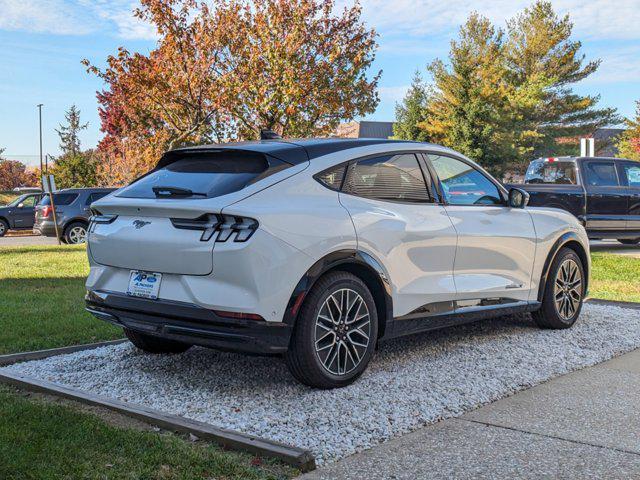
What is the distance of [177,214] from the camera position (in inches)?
183

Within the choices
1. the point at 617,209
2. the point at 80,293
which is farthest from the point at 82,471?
the point at 617,209

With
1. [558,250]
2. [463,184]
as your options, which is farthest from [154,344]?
[558,250]

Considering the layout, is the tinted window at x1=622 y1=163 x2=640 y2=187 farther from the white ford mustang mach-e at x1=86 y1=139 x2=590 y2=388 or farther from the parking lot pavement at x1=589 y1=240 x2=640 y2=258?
the white ford mustang mach-e at x1=86 y1=139 x2=590 y2=388

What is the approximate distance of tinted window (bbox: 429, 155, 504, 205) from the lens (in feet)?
19.7

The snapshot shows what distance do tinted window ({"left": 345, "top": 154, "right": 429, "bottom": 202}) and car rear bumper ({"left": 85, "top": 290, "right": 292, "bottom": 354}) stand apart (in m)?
1.23

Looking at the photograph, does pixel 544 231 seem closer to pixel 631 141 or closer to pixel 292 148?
pixel 292 148

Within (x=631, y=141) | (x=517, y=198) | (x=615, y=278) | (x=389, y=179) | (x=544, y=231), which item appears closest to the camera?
(x=389, y=179)

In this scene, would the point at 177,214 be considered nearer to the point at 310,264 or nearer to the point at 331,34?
the point at 310,264

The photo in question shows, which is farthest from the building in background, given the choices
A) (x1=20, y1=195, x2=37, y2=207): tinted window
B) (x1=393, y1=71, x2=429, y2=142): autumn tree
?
(x1=20, y1=195, x2=37, y2=207): tinted window

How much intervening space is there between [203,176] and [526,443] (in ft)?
8.54

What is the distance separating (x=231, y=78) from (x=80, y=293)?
15643mm

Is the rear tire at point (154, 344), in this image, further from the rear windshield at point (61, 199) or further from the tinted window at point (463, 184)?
the rear windshield at point (61, 199)

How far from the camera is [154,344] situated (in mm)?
5863

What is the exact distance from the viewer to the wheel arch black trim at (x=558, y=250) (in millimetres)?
6875
